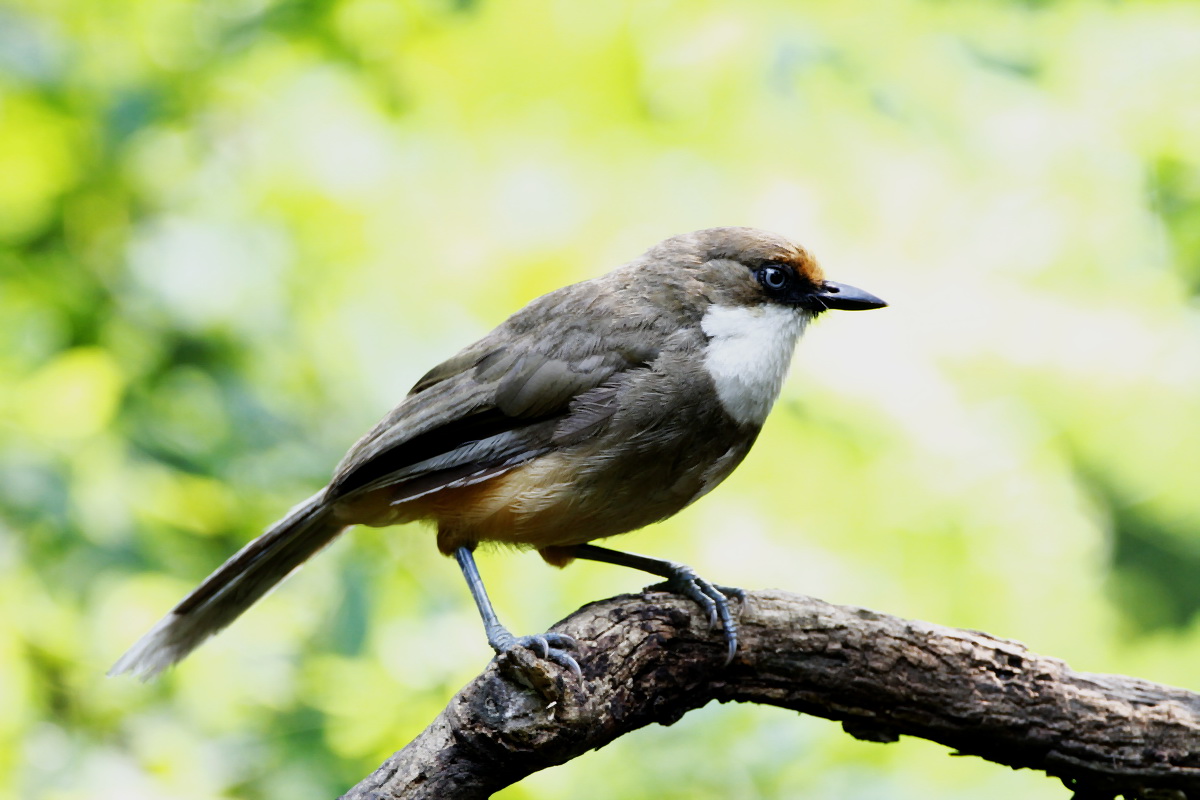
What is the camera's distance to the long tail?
4.16 m

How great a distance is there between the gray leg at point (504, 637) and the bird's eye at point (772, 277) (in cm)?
145

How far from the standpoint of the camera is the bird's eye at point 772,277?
412 centimetres

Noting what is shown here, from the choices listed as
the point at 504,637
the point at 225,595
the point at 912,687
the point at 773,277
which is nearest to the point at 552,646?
the point at 504,637

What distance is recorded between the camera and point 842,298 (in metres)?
4.17

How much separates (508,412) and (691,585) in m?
0.86

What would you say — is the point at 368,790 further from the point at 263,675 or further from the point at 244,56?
the point at 244,56

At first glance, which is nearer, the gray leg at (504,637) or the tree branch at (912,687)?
the gray leg at (504,637)

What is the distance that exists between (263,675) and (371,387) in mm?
1244

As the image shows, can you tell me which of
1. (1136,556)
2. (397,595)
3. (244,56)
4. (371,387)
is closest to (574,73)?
(244,56)

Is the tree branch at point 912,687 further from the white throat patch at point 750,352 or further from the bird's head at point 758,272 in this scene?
the bird's head at point 758,272

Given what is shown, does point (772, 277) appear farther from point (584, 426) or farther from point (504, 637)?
point (504, 637)

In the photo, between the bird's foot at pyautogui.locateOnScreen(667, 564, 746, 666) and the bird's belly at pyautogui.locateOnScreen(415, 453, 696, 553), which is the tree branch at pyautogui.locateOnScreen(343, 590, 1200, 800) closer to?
the bird's foot at pyautogui.locateOnScreen(667, 564, 746, 666)

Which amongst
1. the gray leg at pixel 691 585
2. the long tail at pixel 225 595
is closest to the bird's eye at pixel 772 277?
the gray leg at pixel 691 585

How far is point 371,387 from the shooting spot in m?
4.70
